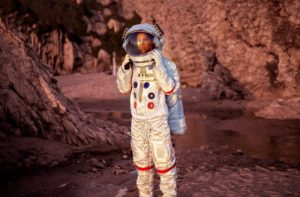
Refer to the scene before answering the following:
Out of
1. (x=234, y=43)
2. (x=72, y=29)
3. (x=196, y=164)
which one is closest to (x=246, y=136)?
(x=196, y=164)

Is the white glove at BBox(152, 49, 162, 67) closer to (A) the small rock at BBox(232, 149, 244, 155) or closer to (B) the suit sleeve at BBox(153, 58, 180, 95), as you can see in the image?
(B) the suit sleeve at BBox(153, 58, 180, 95)

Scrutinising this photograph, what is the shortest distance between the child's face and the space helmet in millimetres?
34

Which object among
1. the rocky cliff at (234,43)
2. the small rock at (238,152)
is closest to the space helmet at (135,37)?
the small rock at (238,152)

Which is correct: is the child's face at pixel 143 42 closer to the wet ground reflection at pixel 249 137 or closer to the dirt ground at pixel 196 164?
the dirt ground at pixel 196 164

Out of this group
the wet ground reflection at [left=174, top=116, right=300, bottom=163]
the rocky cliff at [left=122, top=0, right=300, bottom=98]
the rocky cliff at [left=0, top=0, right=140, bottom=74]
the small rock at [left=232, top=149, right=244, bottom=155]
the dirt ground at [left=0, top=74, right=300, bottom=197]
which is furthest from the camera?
the rocky cliff at [left=0, top=0, right=140, bottom=74]

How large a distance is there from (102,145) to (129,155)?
63 centimetres

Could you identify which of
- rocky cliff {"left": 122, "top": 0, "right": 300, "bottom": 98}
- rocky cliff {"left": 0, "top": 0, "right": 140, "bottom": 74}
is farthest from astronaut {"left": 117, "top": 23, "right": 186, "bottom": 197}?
rocky cliff {"left": 0, "top": 0, "right": 140, "bottom": 74}

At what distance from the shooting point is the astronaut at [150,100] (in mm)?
3742

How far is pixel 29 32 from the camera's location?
69.2 ft

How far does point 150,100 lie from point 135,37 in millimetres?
656

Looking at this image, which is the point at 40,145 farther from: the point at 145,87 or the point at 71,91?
the point at 71,91

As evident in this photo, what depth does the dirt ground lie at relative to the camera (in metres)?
4.68

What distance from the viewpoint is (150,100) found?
3.76m

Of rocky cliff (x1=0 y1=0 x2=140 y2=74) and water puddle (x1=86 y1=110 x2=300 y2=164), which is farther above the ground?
rocky cliff (x1=0 y1=0 x2=140 y2=74)
